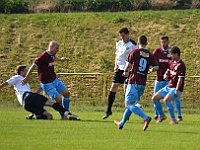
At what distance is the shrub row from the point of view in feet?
127

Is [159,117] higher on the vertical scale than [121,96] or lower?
higher

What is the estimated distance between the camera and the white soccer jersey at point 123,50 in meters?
17.7

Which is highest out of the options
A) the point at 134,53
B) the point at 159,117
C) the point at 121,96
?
the point at 134,53

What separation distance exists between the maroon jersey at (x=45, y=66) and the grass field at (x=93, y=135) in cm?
112

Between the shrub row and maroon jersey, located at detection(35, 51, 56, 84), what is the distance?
21991 mm

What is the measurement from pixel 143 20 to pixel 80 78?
11.8 metres

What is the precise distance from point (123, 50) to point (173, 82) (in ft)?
6.00

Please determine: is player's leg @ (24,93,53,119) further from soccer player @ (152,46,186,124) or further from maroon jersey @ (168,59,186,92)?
maroon jersey @ (168,59,186,92)

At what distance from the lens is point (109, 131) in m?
14.2

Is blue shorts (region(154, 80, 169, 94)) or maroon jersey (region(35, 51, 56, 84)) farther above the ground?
maroon jersey (region(35, 51, 56, 84))

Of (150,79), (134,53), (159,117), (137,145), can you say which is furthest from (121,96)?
(137,145)

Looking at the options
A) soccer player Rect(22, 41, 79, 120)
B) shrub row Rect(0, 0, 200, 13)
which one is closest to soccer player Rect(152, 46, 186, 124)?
soccer player Rect(22, 41, 79, 120)

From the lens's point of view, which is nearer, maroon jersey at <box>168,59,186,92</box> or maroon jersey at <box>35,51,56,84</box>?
maroon jersey at <box>168,59,186,92</box>

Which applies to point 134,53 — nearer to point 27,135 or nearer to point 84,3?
Answer: point 27,135
